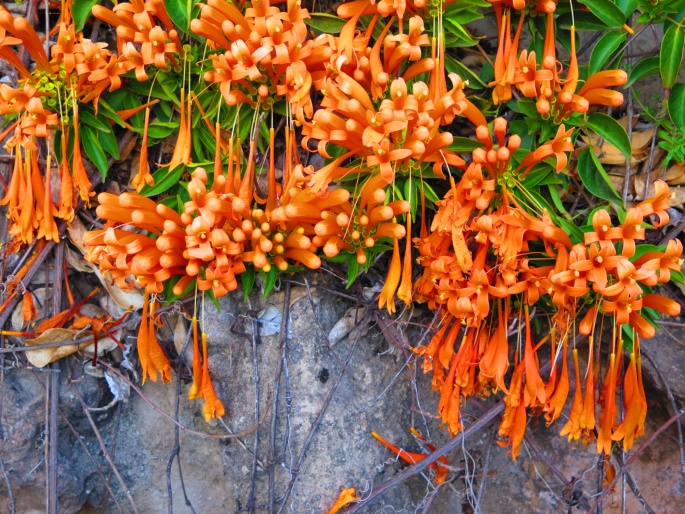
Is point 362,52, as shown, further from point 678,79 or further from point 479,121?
point 678,79

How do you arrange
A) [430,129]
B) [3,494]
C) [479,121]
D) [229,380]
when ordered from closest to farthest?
1. [430,129]
2. [479,121]
3. [229,380]
4. [3,494]

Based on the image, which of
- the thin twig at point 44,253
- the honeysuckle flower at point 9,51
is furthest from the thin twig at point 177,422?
the honeysuckle flower at point 9,51

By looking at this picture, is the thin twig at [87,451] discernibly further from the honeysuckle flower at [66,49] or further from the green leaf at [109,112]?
the honeysuckle flower at [66,49]

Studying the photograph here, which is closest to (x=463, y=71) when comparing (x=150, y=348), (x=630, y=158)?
(x=630, y=158)

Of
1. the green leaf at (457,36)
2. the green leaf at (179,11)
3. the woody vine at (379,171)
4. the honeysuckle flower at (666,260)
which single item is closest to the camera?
the honeysuckle flower at (666,260)

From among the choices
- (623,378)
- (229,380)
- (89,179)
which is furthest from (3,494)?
(623,378)

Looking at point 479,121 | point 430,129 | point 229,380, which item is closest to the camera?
point 430,129
